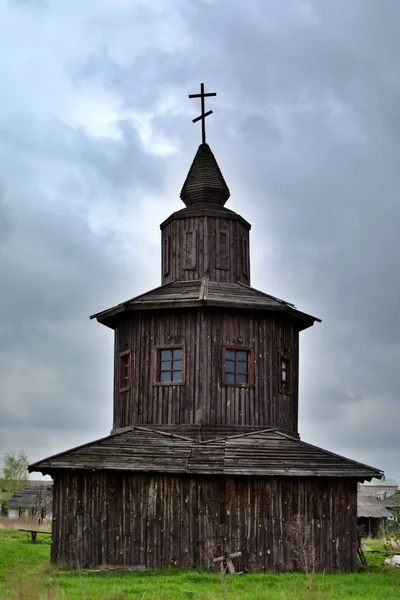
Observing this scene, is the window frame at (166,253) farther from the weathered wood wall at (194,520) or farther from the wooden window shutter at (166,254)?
the weathered wood wall at (194,520)

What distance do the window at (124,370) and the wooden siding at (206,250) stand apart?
2716 millimetres

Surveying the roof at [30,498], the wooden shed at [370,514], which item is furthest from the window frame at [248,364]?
the roof at [30,498]

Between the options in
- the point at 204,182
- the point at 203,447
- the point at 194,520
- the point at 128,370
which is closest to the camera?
the point at 194,520

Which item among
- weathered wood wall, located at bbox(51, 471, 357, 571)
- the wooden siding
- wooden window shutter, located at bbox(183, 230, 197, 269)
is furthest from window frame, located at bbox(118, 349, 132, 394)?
weathered wood wall, located at bbox(51, 471, 357, 571)

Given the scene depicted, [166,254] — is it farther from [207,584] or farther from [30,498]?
[30,498]

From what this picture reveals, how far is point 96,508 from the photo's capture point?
63.4ft

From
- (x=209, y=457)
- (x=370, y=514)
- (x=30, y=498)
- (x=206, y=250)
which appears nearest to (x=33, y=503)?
(x=30, y=498)

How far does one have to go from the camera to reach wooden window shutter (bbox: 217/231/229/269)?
23.6 metres

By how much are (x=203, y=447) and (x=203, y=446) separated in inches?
2.5

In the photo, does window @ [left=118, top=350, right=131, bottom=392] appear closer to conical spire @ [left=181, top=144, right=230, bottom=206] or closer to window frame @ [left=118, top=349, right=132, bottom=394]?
window frame @ [left=118, top=349, right=132, bottom=394]

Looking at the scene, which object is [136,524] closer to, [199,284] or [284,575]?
[284,575]

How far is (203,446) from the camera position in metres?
19.8

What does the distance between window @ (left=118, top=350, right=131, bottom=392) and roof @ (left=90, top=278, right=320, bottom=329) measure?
1185 mm

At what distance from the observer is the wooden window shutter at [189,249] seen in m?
23.5
